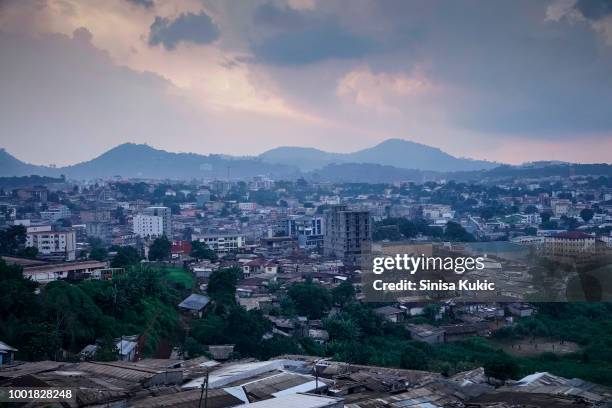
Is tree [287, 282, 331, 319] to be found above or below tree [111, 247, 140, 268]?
below

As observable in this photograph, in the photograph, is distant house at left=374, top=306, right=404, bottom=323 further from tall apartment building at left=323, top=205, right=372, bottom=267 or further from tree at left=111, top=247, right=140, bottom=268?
tall apartment building at left=323, top=205, right=372, bottom=267

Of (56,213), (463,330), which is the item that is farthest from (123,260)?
(56,213)

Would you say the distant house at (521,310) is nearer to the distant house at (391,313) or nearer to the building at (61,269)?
the distant house at (391,313)

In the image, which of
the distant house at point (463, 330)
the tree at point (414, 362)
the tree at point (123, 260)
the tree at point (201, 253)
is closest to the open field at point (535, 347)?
the distant house at point (463, 330)

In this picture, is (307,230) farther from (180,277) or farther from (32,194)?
(32,194)

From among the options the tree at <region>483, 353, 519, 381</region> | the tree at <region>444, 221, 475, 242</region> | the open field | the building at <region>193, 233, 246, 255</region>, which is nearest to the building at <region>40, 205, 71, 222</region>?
the building at <region>193, 233, 246, 255</region>
